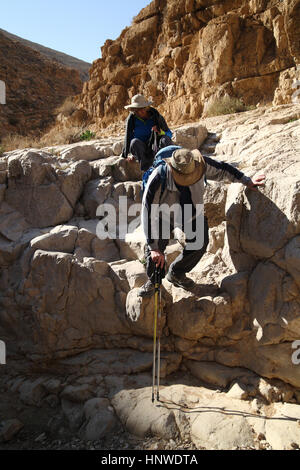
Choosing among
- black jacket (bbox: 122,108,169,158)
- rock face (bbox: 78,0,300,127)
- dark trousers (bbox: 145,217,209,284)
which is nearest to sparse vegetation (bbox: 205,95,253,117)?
rock face (bbox: 78,0,300,127)

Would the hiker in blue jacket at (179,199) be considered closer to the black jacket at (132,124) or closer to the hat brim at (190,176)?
the hat brim at (190,176)

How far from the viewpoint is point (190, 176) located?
328 cm

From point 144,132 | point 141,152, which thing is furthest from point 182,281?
point 144,132

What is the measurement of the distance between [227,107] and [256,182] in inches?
243

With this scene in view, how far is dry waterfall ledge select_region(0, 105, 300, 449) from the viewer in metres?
3.13

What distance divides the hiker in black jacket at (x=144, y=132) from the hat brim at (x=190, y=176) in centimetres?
119

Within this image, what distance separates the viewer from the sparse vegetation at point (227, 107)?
8.68m

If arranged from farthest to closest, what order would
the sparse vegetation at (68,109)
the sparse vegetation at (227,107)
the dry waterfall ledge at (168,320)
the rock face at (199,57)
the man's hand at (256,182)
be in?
the sparse vegetation at (68,109) → the rock face at (199,57) → the sparse vegetation at (227,107) → the man's hand at (256,182) → the dry waterfall ledge at (168,320)

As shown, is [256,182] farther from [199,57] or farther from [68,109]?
[68,109]

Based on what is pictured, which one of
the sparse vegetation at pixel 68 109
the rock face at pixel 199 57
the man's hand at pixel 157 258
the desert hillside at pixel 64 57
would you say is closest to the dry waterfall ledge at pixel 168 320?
the man's hand at pixel 157 258

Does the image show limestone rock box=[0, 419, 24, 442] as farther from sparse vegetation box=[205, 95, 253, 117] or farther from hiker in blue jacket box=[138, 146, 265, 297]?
sparse vegetation box=[205, 95, 253, 117]

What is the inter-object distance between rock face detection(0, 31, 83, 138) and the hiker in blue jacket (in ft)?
47.7

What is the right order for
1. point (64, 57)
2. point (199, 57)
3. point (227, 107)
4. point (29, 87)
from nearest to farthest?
point (227, 107)
point (199, 57)
point (29, 87)
point (64, 57)
